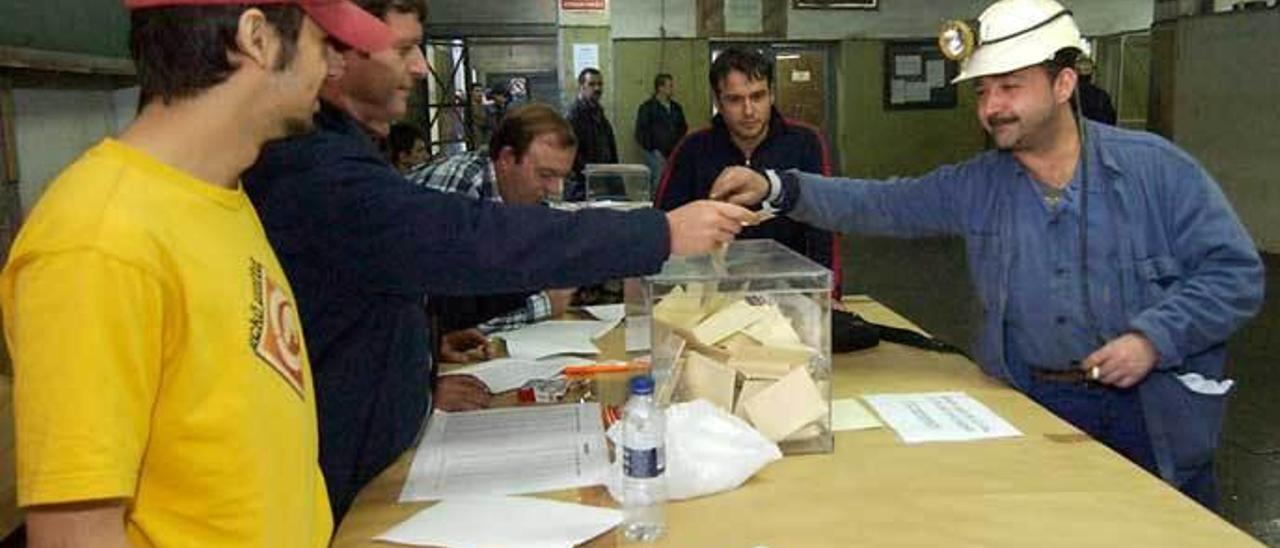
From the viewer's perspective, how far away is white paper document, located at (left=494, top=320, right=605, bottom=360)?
2.32 m

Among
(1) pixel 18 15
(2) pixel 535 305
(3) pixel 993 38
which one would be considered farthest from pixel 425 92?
(3) pixel 993 38

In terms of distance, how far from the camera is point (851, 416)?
1.80 metres

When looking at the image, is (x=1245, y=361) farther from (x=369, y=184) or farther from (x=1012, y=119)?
(x=369, y=184)

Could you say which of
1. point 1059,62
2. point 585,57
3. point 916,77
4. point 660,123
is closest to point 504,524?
point 1059,62

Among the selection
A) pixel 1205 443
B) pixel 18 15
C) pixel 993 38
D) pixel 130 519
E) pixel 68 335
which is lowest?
pixel 1205 443

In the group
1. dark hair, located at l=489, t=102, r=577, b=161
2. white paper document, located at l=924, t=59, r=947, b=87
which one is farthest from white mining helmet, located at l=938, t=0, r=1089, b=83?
white paper document, located at l=924, t=59, r=947, b=87

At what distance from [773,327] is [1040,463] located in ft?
1.54

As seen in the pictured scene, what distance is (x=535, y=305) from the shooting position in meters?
2.68

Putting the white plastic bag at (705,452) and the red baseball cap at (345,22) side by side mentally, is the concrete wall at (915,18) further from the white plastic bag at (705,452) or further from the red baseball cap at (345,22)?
the red baseball cap at (345,22)

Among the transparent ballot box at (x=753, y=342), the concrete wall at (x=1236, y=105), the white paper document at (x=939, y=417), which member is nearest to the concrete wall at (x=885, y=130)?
the concrete wall at (x=1236, y=105)

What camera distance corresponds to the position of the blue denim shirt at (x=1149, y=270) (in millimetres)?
1785

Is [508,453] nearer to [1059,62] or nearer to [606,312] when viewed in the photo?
[606,312]

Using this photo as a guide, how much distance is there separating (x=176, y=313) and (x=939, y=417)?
1.31m

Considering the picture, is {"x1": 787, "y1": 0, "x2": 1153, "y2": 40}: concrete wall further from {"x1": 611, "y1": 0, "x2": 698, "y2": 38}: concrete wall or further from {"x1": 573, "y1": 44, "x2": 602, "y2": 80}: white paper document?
{"x1": 573, "y1": 44, "x2": 602, "y2": 80}: white paper document
